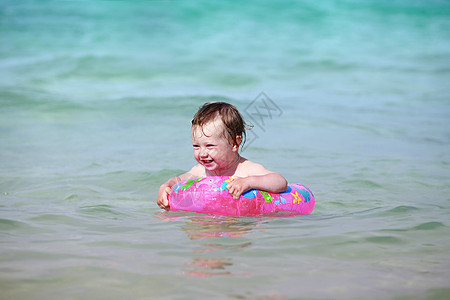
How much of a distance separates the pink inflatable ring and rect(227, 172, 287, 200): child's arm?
0.03m

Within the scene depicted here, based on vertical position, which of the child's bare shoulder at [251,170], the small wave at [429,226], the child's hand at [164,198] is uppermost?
the child's bare shoulder at [251,170]

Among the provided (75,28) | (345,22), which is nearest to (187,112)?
(75,28)

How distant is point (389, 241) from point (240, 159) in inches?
64.4

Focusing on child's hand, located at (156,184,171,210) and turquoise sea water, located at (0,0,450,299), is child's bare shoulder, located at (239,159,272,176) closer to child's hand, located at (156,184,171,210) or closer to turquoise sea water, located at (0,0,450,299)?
turquoise sea water, located at (0,0,450,299)

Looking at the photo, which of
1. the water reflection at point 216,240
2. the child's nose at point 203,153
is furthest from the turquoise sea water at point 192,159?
the child's nose at point 203,153

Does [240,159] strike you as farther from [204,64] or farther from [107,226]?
[204,64]

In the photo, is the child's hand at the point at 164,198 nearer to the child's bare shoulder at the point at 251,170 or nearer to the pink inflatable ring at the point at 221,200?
the pink inflatable ring at the point at 221,200

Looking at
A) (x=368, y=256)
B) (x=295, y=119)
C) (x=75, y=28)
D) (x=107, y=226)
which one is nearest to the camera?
(x=368, y=256)

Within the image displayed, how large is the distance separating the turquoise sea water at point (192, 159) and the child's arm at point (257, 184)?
0.24 meters

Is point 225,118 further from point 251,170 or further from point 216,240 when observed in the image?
point 216,240

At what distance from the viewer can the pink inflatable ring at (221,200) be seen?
4.14 metres

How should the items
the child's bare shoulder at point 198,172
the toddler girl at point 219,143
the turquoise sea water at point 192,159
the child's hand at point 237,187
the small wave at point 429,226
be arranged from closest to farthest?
1. the turquoise sea water at point 192,159
2. the small wave at point 429,226
3. the child's hand at point 237,187
4. the toddler girl at point 219,143
5. the child's bare shoulder at point 198,172

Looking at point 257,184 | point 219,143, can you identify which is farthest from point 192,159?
point 257,184

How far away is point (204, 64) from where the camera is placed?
18.2 m
